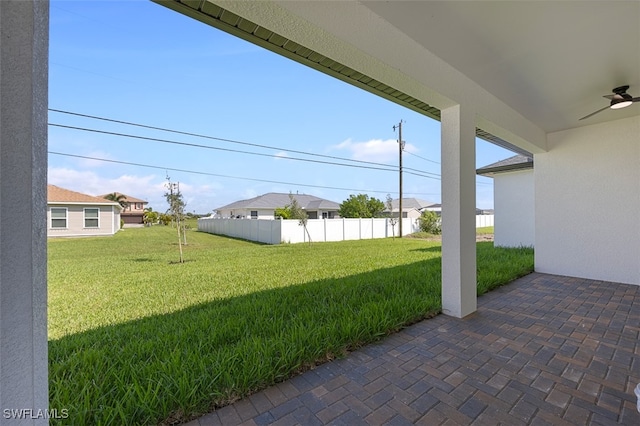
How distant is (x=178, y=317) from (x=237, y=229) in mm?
15780

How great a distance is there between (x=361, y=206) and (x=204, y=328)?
21471 mm

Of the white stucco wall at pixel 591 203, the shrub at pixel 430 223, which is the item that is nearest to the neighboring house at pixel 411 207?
the shrub at pixel 430 223

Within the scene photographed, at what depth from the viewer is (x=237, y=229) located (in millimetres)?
18609

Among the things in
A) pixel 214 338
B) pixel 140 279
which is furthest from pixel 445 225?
pixel 140 279

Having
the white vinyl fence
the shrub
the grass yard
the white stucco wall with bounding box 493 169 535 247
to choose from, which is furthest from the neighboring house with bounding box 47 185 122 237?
the white stucco wall with bounding box 493 169 535 247

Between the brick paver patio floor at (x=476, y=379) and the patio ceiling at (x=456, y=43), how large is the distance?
2.58 metres

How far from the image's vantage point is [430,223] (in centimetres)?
1852

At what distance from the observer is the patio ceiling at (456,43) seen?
6.73 feet

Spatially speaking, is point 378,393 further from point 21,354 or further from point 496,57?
point 496,57

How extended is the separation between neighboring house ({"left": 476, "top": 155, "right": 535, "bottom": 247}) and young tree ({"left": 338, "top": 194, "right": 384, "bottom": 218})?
14.4 meters

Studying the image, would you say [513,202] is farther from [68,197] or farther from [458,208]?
[68,197]

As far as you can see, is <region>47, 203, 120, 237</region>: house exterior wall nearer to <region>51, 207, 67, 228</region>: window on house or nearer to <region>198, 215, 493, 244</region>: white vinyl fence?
<region>51, 207, 67, 228</region>: window on house

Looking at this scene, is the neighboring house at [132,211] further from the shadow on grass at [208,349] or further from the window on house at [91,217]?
the shadow on grass at [208,349]

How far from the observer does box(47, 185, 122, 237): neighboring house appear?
16375 millimetres
